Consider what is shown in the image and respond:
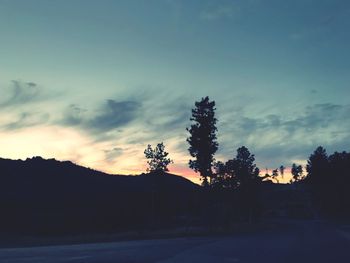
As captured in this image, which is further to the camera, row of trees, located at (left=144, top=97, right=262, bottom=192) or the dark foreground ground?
row of trees, located at (left=144, top=97, right=262, bottom=192)

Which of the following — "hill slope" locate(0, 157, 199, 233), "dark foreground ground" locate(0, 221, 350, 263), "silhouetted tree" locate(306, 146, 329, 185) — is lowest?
"dark foreground ground" locate(0, 221, 350, 263)

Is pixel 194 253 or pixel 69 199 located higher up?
pixel 69 199

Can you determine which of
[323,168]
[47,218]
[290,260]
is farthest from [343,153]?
[290,260]

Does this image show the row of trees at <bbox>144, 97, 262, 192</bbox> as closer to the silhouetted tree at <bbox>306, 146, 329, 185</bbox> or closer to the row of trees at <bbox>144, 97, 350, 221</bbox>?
the row of trees at <bbox>144, 97, 350, 221</bbox>

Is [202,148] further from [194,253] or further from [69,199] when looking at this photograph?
[194,253]

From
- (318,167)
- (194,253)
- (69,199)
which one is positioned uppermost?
(318,167)

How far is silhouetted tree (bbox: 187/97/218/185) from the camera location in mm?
79688

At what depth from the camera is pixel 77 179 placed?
3674 inches

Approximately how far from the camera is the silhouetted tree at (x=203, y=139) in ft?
261

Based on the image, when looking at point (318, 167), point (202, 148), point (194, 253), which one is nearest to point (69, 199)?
point (202, 148)

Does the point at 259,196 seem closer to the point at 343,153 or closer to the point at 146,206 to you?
the point at 146,206

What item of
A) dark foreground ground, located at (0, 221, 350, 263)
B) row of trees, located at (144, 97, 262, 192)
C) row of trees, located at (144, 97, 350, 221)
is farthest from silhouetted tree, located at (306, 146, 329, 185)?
dark foreground ground, located at (0, 221, 350, 263)

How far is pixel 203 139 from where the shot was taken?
264 ft

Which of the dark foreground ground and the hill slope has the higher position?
the hill slope
